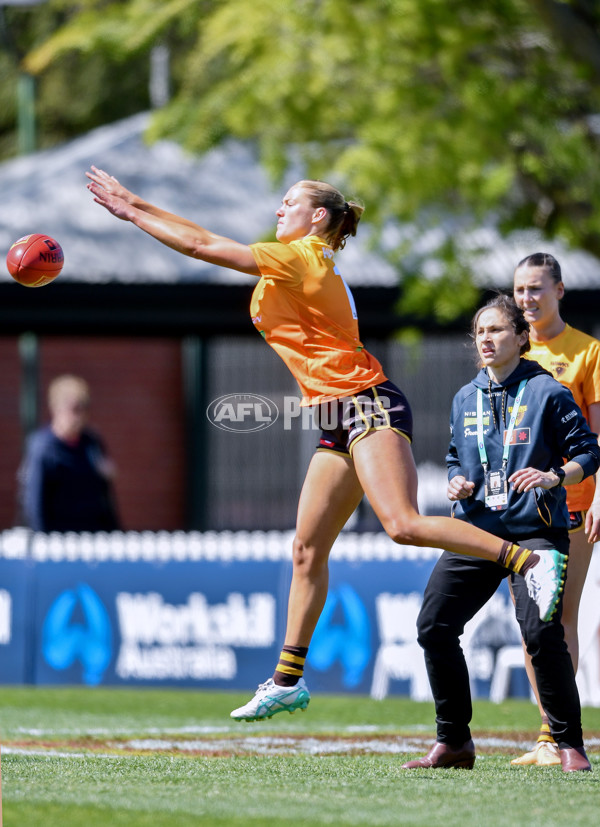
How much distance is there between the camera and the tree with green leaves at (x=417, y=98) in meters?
12.5

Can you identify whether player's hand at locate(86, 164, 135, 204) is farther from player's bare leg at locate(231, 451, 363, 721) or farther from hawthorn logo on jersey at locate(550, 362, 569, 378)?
hawthorn logo on jersey at locate(550, 362, 569, 378)

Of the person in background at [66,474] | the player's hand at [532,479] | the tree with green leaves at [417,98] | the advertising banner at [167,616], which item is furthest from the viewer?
the tree with green leaves at [417,98]

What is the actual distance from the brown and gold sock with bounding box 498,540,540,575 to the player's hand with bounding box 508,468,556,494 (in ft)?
0.80

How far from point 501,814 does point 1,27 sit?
51.0 ft

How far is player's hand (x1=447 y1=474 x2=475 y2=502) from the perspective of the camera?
5.51 meters

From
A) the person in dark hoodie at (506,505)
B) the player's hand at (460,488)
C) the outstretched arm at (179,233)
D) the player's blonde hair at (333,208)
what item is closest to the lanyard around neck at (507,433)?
the person in dark hoodie at (506,505)

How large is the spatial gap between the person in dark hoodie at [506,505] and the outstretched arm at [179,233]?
1.11 m

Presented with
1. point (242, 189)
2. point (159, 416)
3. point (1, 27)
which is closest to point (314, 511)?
point (242, 189)

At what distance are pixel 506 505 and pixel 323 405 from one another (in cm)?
89

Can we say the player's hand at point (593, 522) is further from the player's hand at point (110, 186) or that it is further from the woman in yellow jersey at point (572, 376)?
the player's hand at point (110, 186)

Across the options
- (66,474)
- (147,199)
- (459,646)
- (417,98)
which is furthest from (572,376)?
(147,199)

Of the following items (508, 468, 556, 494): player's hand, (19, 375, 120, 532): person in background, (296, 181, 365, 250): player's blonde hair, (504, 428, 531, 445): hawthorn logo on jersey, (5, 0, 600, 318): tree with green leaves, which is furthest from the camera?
(5, 0, 600, 318): tree with green leaves

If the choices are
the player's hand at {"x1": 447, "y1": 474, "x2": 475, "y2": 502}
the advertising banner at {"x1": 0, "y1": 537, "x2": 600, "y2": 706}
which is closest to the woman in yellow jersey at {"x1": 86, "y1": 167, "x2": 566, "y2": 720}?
the player's hand at {"x1": 447, "y1": 474, "x2": 475, "y2": 502}

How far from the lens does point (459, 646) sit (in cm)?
559
